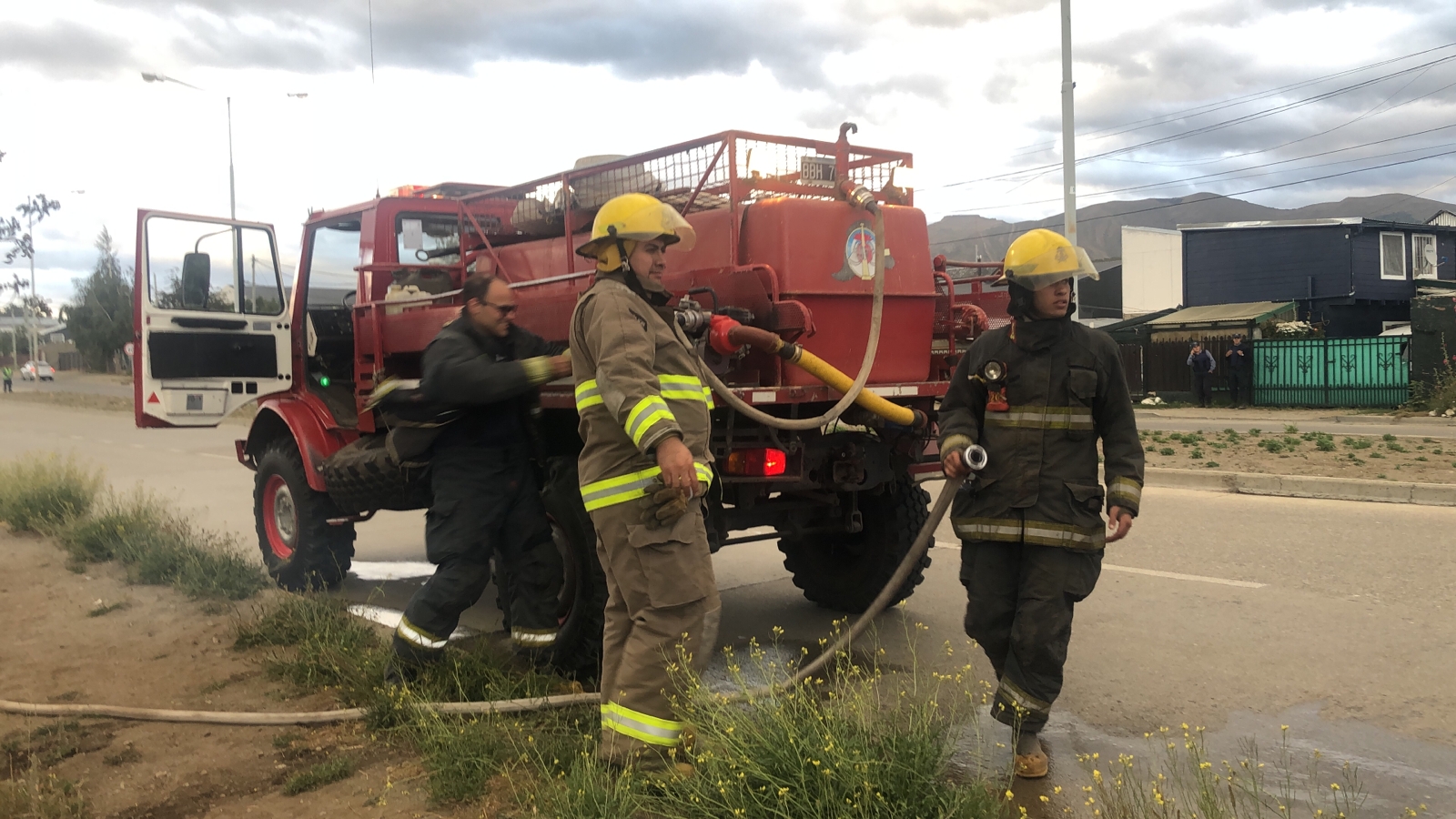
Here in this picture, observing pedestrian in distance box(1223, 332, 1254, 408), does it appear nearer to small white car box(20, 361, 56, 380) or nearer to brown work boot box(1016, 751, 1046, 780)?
brown work boot box(1016, 751, 1046, 780)

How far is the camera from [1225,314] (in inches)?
1200

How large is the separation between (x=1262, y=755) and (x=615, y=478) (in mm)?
2457

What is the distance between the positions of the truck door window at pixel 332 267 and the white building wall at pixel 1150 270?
45619mm

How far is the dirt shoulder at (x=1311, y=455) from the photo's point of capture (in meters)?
10.2

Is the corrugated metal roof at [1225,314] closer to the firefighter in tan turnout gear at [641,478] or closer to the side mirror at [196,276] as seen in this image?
the side mirror at [196,276]

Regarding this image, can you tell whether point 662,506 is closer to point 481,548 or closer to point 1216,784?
point 481,548

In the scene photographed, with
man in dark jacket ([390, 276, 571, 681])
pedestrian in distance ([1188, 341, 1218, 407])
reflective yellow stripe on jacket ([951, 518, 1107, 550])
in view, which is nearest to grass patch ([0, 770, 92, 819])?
man in dark jacket ([390, 276, 571, 681])

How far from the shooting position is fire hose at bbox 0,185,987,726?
A: 158 inches

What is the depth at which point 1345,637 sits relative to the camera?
519cm

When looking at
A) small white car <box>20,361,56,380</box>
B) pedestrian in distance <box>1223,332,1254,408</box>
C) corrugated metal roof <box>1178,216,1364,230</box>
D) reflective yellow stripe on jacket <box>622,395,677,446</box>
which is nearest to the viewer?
reflective yellow stripe on jacket <box>622,395,677,446</box>

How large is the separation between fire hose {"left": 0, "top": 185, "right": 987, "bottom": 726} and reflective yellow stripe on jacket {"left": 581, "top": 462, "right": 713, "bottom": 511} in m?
0.58

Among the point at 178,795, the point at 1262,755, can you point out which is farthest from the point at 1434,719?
the point at 178,795

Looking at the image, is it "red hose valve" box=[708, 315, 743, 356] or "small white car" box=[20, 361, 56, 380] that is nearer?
"red hose valve" box=[708, 315, 743, 356]

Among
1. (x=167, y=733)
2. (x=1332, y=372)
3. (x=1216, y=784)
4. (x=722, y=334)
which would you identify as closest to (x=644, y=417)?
(x=722, y=334)
